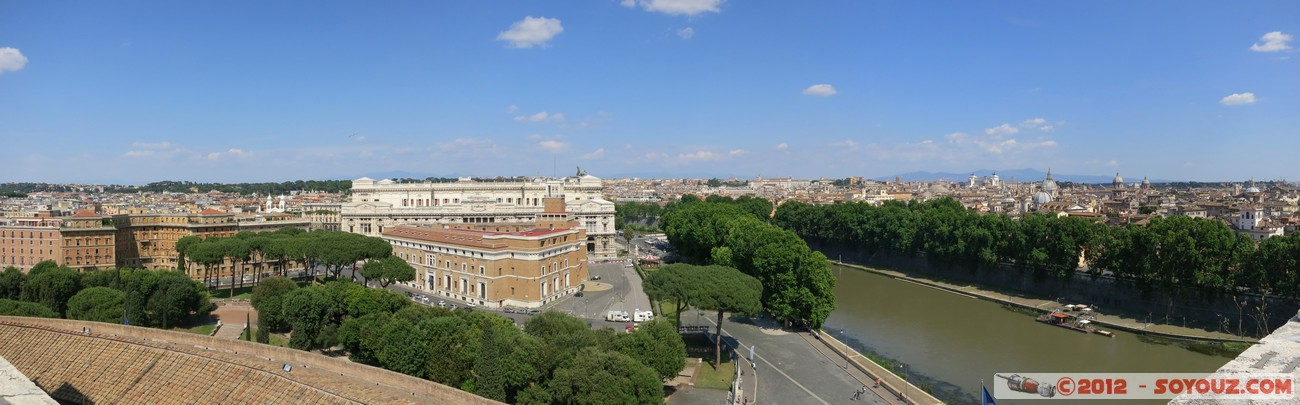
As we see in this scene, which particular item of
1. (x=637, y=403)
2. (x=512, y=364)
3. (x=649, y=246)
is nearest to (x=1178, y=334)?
(x=637, y=403)

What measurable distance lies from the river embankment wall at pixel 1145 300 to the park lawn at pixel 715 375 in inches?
695

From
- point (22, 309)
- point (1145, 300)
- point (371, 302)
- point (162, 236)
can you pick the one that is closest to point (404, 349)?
point (371, 302)

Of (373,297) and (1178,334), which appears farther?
(1178,334)

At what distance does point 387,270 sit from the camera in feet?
109

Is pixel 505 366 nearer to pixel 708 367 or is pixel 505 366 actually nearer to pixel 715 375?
pixel 715 375

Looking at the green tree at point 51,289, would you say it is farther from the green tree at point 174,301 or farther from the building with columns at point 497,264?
the building with columns at point 497,264

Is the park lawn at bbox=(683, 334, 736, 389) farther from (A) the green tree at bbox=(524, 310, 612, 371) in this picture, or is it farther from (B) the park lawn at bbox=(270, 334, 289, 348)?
(B) the park lawn at bbox=(270, 334, 289, 348)

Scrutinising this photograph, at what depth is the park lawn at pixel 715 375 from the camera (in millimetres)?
20453

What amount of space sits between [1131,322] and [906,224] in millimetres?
18533

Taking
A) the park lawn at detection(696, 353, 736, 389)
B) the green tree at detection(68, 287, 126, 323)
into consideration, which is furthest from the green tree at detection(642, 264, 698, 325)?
the green tree at detection(68, 287, 126, 323)

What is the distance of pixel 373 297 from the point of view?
2330 centimetres

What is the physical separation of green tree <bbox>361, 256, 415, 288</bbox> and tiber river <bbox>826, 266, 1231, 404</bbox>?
19.5m

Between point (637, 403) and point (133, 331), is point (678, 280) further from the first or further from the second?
point (133, 331)

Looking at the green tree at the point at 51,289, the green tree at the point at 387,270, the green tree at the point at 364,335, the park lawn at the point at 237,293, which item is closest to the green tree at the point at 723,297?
the green tree at the point at 364,335
